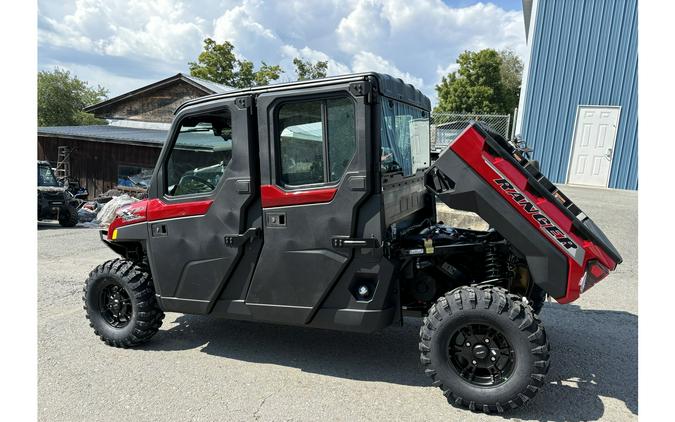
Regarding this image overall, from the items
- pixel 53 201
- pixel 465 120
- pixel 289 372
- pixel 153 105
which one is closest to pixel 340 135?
pixel 289 372

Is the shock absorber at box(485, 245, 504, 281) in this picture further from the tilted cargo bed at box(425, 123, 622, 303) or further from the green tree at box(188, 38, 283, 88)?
the green tree at box(188, 38, 283, 88)

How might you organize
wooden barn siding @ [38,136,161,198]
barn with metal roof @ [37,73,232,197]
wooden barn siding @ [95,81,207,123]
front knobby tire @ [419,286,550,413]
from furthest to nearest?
wooden barn siding @ [95,81,207,123]
wooden barn siding @ [38,136,161,198]
barn with metal roof @ [37,73,232,197]
front knobby tire @ [419,286,550,413]

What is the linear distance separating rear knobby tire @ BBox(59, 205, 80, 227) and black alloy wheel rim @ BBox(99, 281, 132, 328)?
414 inches

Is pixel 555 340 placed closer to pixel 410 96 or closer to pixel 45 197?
pixel 410 96

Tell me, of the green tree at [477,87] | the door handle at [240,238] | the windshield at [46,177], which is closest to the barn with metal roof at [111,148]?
the windshield at [46,177]

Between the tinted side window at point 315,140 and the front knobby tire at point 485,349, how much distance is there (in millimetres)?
1324

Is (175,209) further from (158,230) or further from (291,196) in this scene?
(291,196)

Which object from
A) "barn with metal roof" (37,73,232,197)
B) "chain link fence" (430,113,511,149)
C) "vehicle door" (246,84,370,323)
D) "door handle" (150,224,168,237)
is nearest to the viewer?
"vehicle door" (246,84,370,323)

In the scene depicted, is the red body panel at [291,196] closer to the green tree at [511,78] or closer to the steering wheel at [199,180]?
the steering wheel at [199,180]

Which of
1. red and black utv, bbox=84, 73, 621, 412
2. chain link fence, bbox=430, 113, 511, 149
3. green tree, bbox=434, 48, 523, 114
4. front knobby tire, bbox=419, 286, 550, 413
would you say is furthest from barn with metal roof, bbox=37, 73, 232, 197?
green tree, bbox=434, 48, 523, 114

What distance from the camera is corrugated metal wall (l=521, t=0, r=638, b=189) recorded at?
12625mm

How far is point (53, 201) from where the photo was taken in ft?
42.9

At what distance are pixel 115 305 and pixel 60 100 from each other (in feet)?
184

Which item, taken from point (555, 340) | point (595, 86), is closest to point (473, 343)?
→ point (555, 340)
